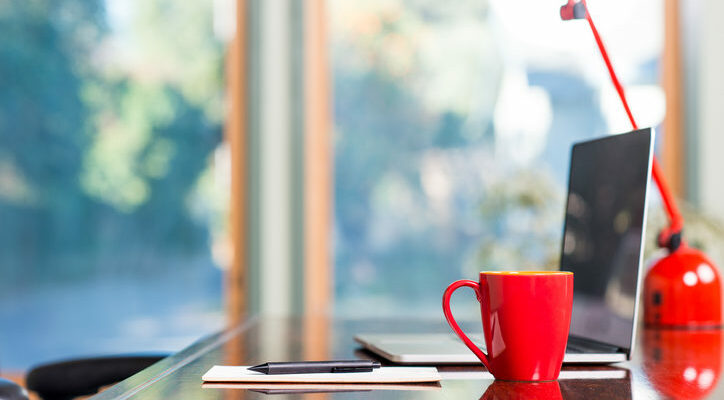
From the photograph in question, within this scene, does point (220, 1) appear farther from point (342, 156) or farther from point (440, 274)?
point (440, 274)

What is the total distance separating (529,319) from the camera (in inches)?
26.3

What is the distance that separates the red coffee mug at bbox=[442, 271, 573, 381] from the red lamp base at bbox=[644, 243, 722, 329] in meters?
0.64

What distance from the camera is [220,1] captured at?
2.98 m

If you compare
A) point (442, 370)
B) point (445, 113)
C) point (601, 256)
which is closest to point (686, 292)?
point (601, 256)

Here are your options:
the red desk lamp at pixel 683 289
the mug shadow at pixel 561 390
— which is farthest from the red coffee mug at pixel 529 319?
the red desk lamp at pixel 683 289

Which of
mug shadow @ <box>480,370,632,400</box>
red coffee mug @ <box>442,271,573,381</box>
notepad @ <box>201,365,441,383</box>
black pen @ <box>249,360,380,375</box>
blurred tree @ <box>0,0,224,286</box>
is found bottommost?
mug shadow @ <box>480,370,632,400</box>

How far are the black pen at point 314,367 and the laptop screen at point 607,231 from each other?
328 millimetres

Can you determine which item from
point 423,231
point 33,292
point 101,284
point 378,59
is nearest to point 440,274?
point 423,231

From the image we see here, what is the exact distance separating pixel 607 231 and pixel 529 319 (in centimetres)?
36

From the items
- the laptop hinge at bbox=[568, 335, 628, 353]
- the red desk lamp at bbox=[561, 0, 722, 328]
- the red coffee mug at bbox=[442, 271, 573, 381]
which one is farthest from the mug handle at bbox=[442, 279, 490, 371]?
the red desk lamp at bbox=[561, 0, 722, 328]

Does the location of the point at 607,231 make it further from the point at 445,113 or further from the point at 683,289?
the point at 445,113

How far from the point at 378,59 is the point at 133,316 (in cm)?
135

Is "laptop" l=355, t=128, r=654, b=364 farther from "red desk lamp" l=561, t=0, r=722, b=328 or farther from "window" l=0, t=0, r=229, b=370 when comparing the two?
"window" l=0, t=0, r=229, b=370

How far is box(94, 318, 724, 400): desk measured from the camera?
25.1 inches
